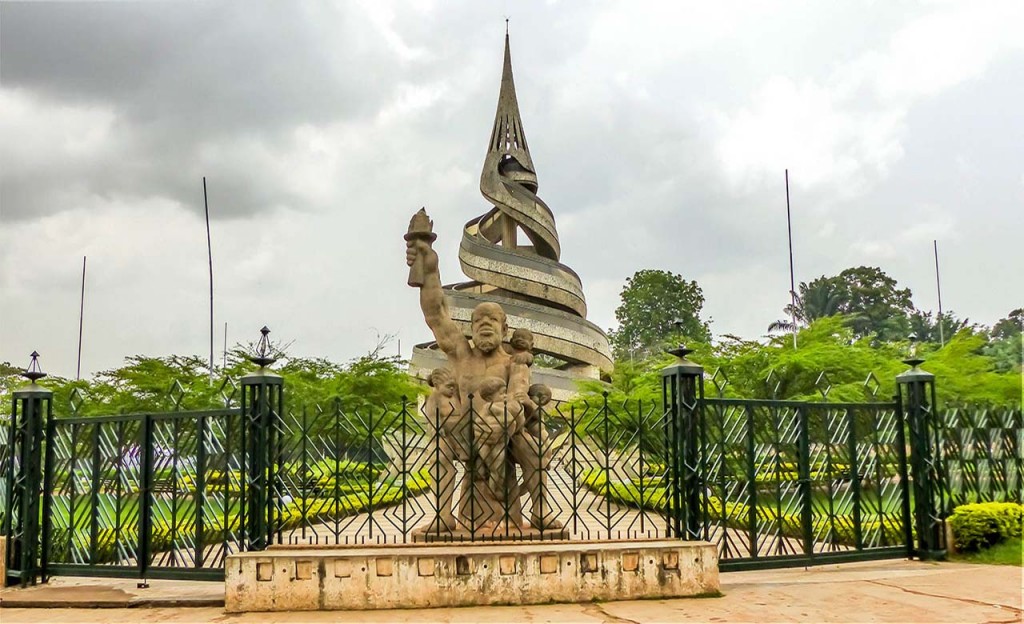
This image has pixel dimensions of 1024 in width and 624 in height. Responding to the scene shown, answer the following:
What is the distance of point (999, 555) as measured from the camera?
26.0 ft

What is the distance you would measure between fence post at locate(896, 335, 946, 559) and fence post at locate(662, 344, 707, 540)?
8.05 ft

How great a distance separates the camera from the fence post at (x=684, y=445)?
6.99 metres

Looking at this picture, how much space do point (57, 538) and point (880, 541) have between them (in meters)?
7.88

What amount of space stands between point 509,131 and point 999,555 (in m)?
25.6

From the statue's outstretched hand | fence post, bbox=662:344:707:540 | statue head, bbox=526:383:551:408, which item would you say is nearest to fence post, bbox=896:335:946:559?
fence post, bbox=662:344:707:540

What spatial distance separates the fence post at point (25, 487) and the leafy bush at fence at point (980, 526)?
8540 mm

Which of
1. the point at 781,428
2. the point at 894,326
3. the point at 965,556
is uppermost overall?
the point at 894,326

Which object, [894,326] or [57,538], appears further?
[894,326]

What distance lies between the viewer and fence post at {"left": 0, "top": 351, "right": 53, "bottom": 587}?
739cm

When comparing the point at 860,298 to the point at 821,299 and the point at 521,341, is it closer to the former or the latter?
the point at 821,299

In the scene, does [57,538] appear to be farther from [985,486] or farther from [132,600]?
[985,486]

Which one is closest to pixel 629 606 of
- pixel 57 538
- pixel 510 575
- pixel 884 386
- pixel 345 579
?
pixel 510 575

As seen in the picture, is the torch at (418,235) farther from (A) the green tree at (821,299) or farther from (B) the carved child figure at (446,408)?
(A) the green tree at (821,299)

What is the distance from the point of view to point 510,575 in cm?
619
